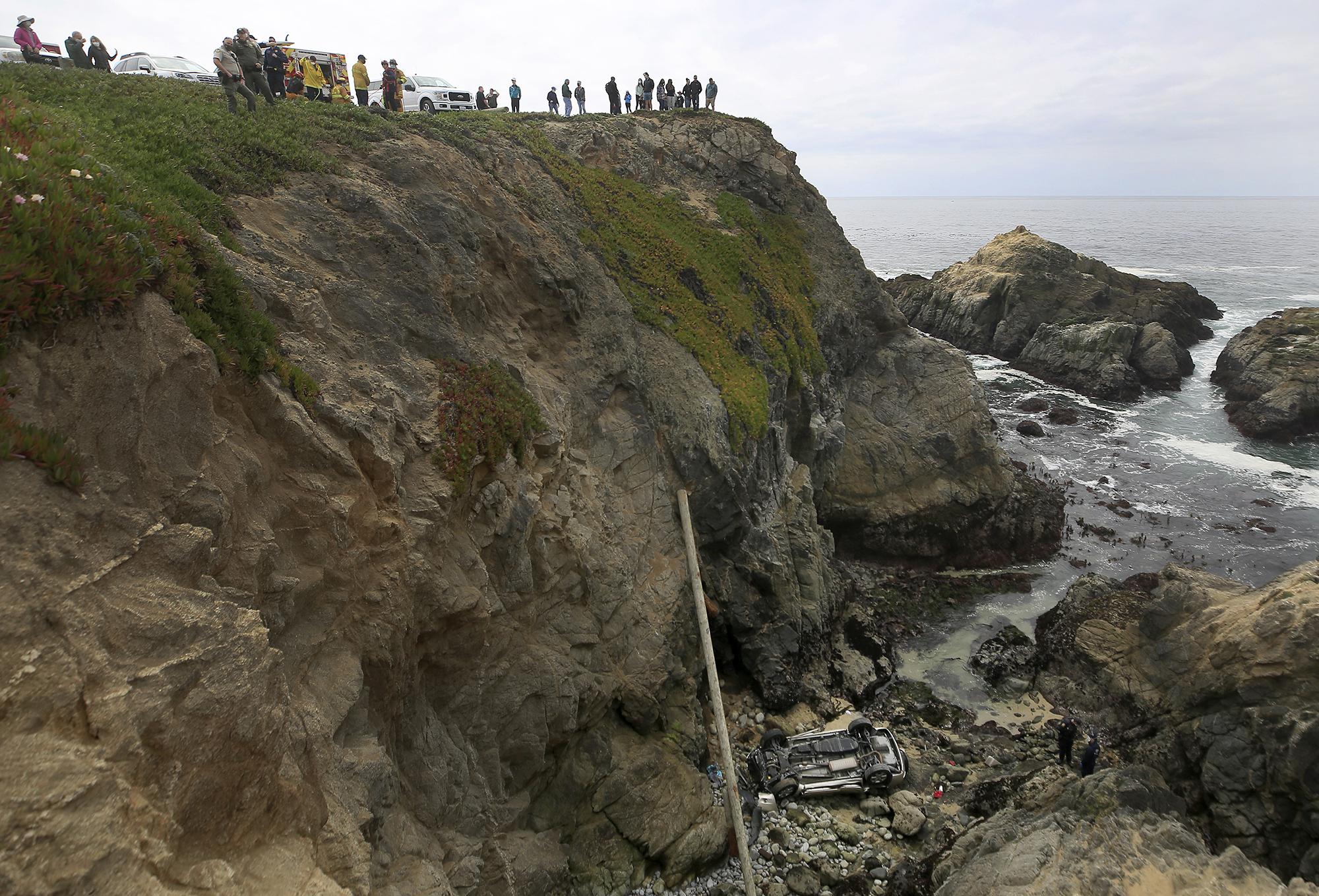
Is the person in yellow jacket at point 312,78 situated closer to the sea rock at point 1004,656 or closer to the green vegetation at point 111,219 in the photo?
the green vegetation at point 111,219

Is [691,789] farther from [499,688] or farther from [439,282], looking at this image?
[439,282]

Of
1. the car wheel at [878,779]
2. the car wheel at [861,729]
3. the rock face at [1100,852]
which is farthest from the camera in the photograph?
the car wheel at [861,729]

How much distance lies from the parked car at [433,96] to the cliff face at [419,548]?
4.53m

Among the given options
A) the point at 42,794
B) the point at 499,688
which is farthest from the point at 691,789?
the point at 42,794

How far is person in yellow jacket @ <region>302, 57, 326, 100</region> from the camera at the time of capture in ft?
88.0

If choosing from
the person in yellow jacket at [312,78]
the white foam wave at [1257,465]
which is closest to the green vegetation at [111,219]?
the person in yellow jacket at [312,78]

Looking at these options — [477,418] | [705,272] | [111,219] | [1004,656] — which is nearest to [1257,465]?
[1004,656]

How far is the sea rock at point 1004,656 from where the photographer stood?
88.0 ft

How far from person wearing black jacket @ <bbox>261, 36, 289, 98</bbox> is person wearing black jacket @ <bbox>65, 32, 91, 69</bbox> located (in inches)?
226

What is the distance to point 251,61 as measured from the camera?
19.9 m

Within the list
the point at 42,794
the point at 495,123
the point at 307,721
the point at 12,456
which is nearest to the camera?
the point at 42,794

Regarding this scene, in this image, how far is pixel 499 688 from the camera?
50.5 ft

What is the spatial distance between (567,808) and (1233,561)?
1476 inches

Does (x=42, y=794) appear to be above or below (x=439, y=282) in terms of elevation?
below
